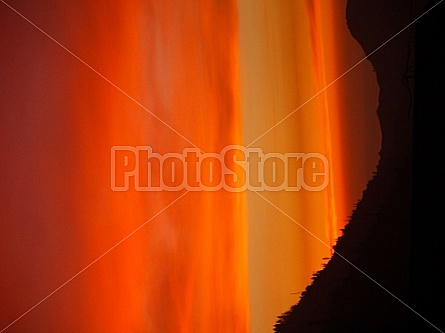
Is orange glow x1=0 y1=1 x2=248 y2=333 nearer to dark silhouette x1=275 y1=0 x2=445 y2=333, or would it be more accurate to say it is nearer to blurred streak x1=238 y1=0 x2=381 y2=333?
blurred streak x1=238 y1=0 x2=381 y2=333

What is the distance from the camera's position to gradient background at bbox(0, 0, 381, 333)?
1273 millimetres

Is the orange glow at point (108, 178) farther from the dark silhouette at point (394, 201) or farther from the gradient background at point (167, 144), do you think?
the dark silhouette at point (394, 201)

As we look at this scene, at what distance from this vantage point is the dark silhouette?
4.42 ft

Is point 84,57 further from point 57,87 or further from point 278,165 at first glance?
point 278,165

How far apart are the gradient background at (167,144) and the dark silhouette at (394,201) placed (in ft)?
0.15

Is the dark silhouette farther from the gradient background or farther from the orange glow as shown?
the orange glow

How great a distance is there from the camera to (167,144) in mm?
1308

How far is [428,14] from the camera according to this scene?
1349mm

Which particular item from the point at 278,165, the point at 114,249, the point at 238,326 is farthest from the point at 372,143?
the point at 114,249

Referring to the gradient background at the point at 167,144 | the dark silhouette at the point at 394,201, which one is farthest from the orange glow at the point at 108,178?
the dark silhouette at the point at 394,201

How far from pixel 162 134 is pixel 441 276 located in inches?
33.9

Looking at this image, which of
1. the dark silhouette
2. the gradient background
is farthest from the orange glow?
the dark silhouette

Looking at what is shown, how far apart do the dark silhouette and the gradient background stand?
45 mm

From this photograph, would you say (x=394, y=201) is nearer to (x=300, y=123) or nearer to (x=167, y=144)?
(x=300, y=123)
